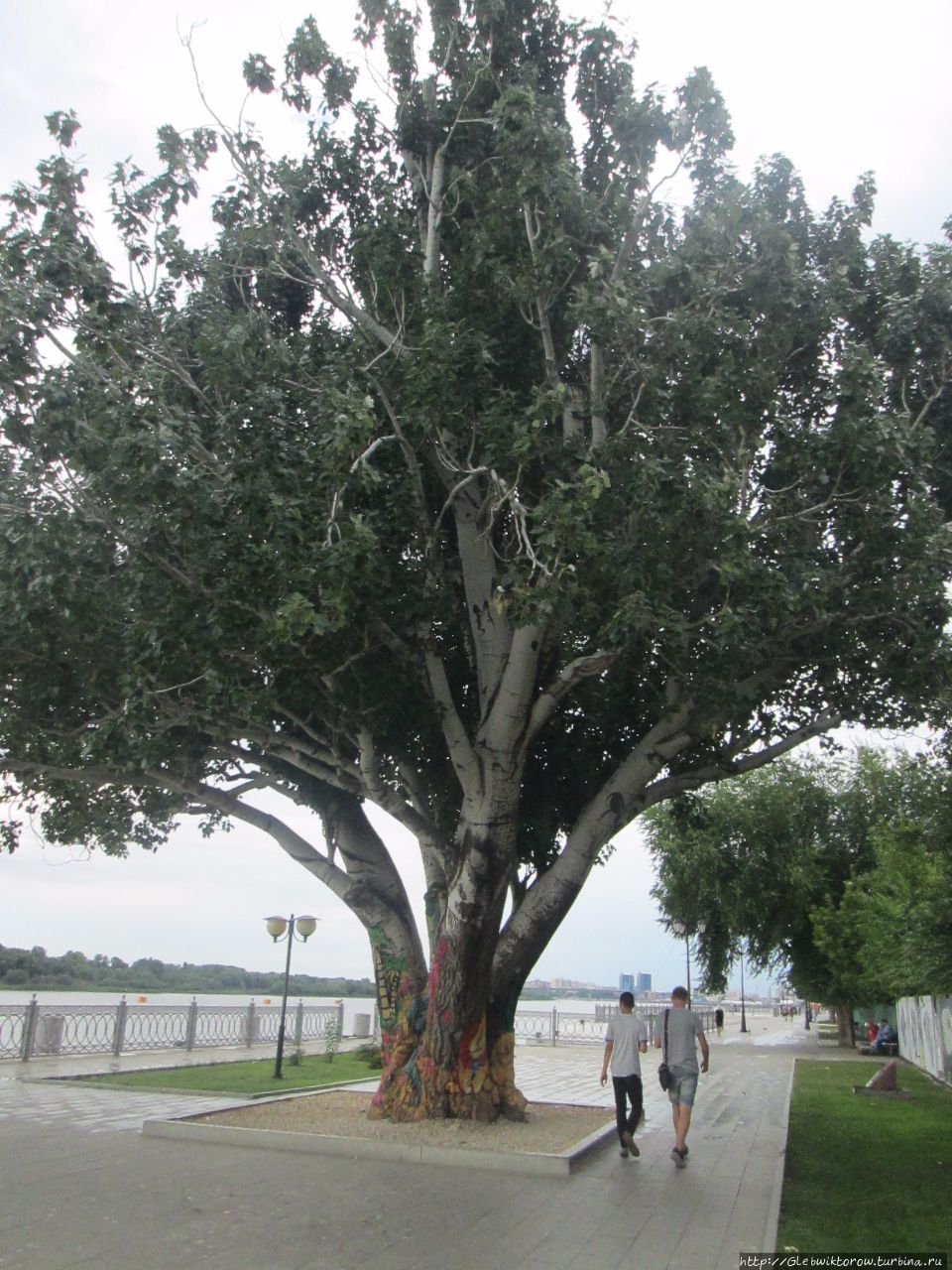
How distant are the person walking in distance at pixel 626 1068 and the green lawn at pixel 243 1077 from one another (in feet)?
21.5

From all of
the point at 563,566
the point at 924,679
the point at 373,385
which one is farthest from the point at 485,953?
the point at 373,385

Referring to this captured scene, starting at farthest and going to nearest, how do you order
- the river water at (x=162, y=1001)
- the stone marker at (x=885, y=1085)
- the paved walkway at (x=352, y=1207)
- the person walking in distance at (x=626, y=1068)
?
the river water at (x=162, y=1001), the stone marker at (x=885, y=1085), the person walking in distance at (x=626, y=1068), the paved walkway at (x=352, y=1207)

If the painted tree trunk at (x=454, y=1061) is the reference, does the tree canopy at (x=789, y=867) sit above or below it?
above

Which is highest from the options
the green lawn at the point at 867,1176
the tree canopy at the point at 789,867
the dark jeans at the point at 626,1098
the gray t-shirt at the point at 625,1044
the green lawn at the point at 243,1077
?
the tree canopy at the point at 789,867

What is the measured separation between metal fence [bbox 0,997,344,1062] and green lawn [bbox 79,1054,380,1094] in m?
2.55

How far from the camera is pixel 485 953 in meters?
10.8

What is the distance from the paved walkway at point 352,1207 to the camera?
6.19m

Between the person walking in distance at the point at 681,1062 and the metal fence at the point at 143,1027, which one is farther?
the metal fence at the point at 143,1027

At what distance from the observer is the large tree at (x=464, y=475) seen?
912 cm

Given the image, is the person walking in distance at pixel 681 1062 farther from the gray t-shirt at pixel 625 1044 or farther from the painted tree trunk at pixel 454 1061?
the painted tree trunk at pixel 454 1061

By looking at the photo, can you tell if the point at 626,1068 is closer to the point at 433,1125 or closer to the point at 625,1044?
the point at 625,1044

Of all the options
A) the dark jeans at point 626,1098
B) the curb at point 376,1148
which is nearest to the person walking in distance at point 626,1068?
the dark jeans at point 626,1098

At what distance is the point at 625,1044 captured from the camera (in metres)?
10.2

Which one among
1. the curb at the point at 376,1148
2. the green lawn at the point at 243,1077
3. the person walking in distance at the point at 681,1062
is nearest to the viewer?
the curb at the point at 376,1148
